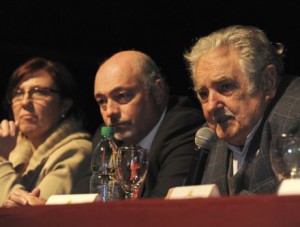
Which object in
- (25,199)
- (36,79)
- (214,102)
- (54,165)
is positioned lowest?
(54,165)

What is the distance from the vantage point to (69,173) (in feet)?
9.90

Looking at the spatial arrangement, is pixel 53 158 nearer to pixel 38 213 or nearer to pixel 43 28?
pixel 43 28

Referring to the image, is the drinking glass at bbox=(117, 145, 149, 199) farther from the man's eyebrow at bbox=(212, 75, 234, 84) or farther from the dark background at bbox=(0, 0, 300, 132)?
the dark background at bbox=(0, 0, 300, 132)

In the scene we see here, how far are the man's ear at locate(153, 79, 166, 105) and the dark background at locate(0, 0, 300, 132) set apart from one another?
33.4 inches

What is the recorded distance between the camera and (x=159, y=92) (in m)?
2.96

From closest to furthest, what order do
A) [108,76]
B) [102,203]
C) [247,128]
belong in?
[102,203]
[247,128]
[108,76]

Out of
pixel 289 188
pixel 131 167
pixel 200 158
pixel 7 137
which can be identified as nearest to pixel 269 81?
pixel 200 158

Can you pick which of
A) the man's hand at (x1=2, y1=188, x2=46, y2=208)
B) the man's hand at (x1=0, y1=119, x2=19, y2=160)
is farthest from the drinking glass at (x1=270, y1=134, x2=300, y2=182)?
the man's hand at (x1=0, y1=119, x2=19, y2=160)

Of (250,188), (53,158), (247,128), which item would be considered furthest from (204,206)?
(53,158)

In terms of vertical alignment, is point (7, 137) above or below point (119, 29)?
below

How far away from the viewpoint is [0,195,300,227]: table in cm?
109

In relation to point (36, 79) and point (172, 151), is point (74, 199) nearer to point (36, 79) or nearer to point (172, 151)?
point (172, 151)

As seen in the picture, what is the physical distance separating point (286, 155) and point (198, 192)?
226 mm

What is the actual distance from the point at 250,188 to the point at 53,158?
48.5 inches
